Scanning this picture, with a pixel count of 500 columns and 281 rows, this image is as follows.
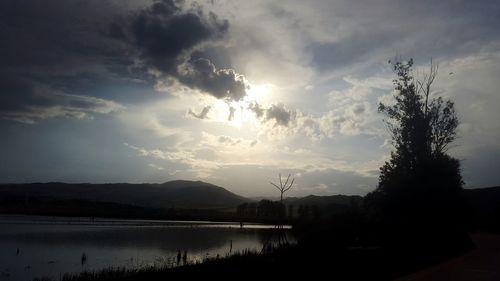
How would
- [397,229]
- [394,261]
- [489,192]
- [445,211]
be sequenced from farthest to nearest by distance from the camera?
[489,192] → [445,211] → [397,229] → [394,261]

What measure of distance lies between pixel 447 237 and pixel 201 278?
59.6 ft

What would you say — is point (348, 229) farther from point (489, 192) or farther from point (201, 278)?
point (489, 192)

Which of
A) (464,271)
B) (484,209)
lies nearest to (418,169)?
(464,271)

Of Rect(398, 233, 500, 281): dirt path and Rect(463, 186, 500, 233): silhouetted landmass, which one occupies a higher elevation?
Rect(463, 186, 500, 233): silhouetted landmass

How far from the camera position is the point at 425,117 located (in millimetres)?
38875

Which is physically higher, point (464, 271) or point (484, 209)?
point (484, 209)

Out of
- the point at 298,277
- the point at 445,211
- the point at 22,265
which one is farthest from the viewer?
the point at 445,211

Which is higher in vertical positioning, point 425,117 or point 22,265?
point 425,117

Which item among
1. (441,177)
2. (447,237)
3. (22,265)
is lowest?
(22,265)

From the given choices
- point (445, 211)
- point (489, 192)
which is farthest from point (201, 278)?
point (489, 192)

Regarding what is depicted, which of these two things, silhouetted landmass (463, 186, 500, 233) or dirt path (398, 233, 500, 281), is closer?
dirt path (398, 233, 500, 281)

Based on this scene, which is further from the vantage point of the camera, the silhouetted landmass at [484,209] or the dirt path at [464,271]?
the silhouetted landmass at [484,209]

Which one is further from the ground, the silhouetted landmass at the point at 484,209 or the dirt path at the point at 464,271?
the silhouetted landmass at the point at 484,209

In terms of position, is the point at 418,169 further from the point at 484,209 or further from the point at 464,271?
the point at 484,209
